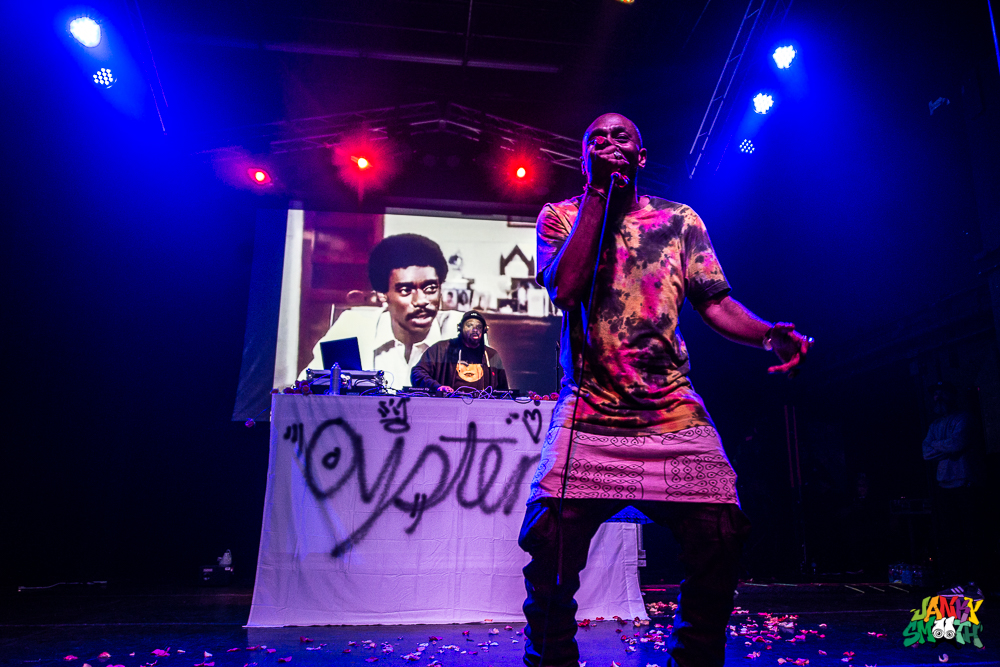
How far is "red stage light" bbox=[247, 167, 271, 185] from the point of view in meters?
7.80

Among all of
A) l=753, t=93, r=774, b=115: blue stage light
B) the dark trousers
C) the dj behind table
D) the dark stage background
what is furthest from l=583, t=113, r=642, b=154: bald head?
l=753, t=93, r=774, b=115: blue stage light

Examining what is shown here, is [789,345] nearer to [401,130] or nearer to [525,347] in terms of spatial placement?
[525,347]

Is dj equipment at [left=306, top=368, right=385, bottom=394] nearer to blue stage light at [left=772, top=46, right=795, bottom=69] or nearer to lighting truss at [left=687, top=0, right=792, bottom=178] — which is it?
Answer: lighting truss at [left=687, top=0, right=792, bottom=178]

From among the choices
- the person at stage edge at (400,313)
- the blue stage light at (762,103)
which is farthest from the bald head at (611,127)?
the blue stage light at (762,103)

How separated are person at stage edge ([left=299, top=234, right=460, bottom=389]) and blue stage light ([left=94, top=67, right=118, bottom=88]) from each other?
3.34m

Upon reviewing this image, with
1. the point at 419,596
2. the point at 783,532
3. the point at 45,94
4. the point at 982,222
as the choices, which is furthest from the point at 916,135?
the point at 45,94

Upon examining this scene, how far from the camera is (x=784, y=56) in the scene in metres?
6.68

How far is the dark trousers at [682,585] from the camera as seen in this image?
1375mm

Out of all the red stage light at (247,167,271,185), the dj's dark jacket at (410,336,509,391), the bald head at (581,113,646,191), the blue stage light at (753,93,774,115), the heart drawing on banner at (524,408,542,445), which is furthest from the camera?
the red stage light at (247,167,271,185)

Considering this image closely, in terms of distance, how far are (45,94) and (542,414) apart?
6471 mm

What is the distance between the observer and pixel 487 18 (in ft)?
23.4

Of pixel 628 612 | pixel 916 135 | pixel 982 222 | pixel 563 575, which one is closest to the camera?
pixel 563 575

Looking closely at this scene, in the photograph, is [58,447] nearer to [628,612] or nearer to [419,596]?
[419,596]

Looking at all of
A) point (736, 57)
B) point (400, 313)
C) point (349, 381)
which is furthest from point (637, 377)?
point (736, 57)
